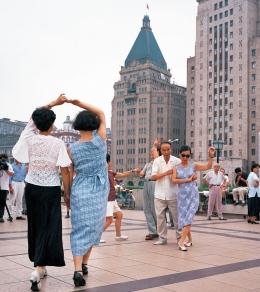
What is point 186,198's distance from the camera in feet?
23.9

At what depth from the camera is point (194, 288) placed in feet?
14.4

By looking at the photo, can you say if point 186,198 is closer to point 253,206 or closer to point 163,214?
point 163,214

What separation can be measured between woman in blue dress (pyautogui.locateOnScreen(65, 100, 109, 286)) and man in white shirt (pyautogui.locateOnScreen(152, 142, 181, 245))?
9.78 ft

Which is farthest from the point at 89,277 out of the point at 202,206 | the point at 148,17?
the point at 148,17

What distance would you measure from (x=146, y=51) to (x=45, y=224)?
120 metres

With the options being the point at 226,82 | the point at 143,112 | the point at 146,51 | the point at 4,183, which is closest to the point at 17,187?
the point at 4,183

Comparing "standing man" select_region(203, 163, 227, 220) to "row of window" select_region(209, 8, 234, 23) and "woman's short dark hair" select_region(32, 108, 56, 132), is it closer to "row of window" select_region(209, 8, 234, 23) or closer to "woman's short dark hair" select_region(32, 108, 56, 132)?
"woman's short dark hair" select_region(32, 108, 56, 132)

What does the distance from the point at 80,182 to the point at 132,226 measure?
257 inches

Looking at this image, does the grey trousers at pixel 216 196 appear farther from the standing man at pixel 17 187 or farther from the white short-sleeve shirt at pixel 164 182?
the white short-sleeve shirt at pixel 164 182

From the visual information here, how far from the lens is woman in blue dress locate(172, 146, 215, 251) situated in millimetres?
7164

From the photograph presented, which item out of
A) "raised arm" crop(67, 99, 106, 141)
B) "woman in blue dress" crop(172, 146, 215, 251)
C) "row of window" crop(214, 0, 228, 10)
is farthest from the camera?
"row of window" crop(214, 0, 228, 10)

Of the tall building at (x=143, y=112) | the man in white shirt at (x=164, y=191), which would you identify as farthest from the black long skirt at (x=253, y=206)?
the tall building at (x=143, y=112)

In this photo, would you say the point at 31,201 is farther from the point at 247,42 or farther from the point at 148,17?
the point at 148,17

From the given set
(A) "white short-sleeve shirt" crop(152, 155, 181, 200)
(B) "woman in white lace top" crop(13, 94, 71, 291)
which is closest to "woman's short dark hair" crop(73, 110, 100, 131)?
(B) "woman in white lace top" crop(13, 94, 71, 291)
